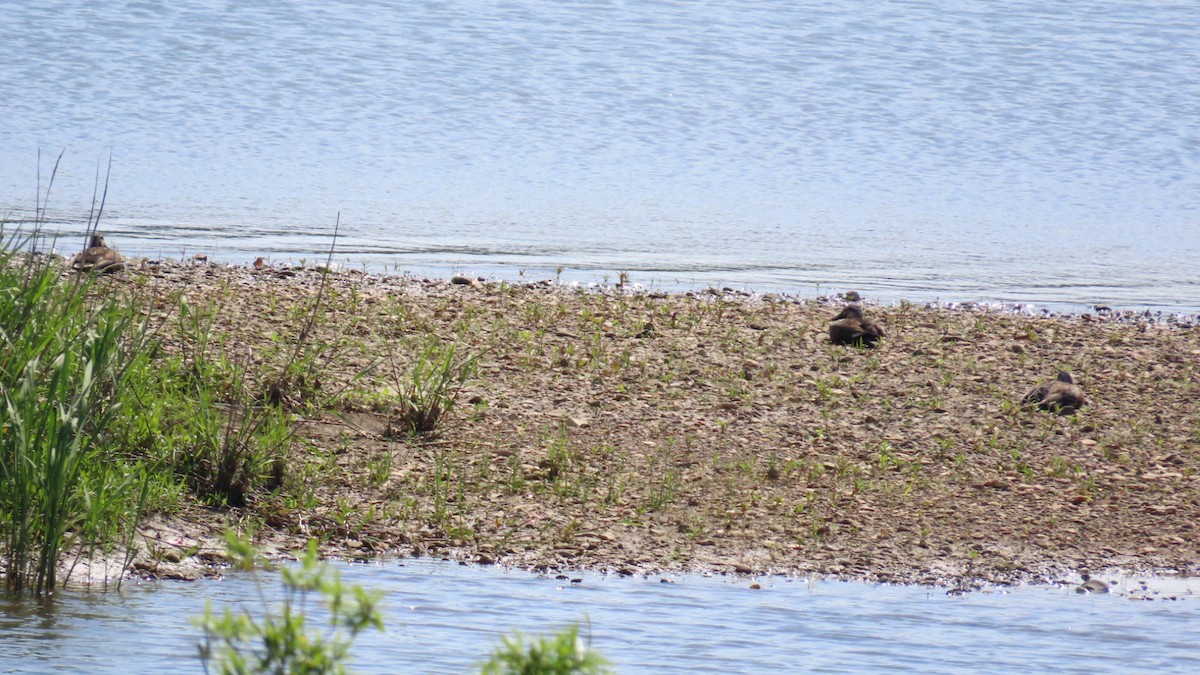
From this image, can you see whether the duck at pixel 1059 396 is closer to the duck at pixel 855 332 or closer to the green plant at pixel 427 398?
the duck at pixel 855 332

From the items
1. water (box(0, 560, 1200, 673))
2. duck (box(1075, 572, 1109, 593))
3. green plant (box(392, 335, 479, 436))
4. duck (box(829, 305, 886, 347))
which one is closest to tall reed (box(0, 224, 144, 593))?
water (box(0, 560, 1200, 673))

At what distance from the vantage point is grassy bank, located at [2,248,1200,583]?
6.62 m

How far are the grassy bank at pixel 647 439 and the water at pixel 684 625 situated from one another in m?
0.30

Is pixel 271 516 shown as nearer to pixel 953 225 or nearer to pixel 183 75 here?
pixel 953 225

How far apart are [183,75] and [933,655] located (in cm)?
2254

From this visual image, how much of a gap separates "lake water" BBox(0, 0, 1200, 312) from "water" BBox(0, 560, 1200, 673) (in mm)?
6701

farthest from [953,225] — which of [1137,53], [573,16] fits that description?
[573,16]

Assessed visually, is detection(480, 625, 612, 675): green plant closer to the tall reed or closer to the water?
the water

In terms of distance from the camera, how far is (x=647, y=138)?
895 inches

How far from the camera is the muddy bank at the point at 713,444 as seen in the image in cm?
664

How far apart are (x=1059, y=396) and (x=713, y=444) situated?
216cm

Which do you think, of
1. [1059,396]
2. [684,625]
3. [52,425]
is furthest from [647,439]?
[52,425]

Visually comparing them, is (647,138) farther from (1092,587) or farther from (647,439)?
(1092,587)

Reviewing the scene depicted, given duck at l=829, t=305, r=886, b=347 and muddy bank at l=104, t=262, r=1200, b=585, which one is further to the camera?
duck at l=829, t=305, r=886, b=347
